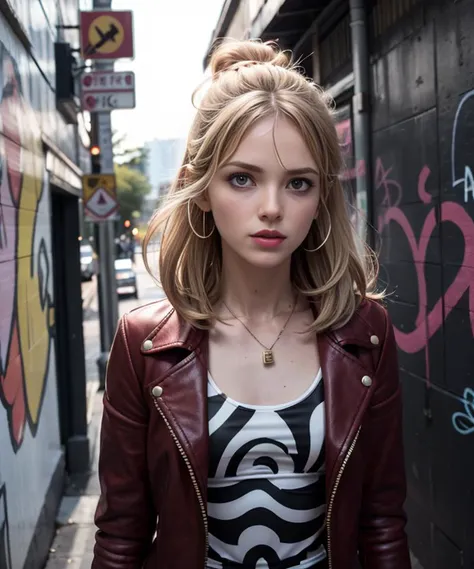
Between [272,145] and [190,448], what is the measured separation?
2.30 ft

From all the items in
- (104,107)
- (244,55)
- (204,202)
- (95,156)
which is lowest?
(204,202)

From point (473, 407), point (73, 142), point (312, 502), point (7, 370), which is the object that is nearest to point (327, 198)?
point (312, 502)

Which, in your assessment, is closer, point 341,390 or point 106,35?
point 341,390

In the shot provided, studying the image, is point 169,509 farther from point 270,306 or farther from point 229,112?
point 229,112

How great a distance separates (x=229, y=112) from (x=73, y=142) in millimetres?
6508

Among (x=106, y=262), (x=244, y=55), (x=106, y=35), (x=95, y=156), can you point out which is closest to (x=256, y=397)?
(x=244, y=55)

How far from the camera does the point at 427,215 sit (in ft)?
11.1

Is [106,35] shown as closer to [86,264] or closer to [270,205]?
[270,205]

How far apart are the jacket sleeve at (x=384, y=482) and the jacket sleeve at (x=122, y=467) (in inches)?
21.2

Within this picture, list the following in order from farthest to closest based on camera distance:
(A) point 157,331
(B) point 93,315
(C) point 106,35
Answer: (B) point 93,315, (C) point 106,35, (A) point 157,331

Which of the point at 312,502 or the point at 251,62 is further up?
the point at 251,62

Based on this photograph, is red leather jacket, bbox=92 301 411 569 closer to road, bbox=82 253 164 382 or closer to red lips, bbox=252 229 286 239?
red lips, bbox=252 229 286 239

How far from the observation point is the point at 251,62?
1.76 metres

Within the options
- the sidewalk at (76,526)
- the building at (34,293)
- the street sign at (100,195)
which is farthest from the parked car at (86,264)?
the sidewalk at (76,526)
